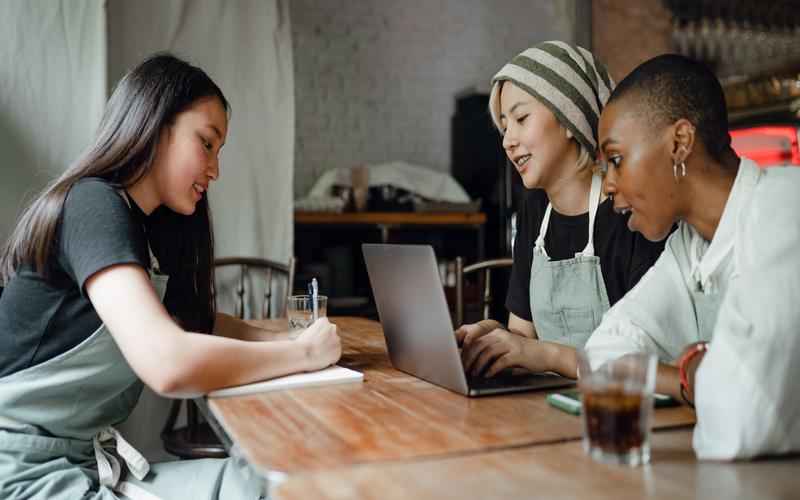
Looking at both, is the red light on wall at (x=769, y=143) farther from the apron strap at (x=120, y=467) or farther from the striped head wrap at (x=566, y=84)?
the apron strap at (x=120, y=467)

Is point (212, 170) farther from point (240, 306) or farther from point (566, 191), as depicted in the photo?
point (240, 306)

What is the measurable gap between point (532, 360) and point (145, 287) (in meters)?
0.69

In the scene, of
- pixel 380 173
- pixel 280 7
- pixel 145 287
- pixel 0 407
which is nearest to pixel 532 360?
pixel 145 287

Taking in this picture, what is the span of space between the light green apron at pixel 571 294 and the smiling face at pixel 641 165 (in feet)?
1.48

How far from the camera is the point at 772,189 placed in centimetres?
109

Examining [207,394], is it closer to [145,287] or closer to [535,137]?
[145,287]

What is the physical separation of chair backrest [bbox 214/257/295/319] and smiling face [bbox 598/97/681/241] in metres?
1.93

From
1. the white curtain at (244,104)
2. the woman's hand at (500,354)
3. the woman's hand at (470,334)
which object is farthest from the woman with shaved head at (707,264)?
the white curtain at (244,104)

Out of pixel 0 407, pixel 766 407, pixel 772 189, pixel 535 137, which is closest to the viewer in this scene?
pixel 766 407

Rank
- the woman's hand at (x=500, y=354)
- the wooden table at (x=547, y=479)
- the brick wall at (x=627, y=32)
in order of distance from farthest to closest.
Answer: the brick wall at (x=627, y=32) → the woman's hand at (x=500, y=354) → the wooden table at (x=547, y=479)

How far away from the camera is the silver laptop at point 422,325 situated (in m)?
1.20

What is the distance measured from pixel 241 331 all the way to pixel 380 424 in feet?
2.68

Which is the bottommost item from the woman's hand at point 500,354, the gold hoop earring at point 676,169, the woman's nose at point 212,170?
the woman's hand at point 500,354

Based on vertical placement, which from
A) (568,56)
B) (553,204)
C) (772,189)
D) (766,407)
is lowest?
(766,407)
